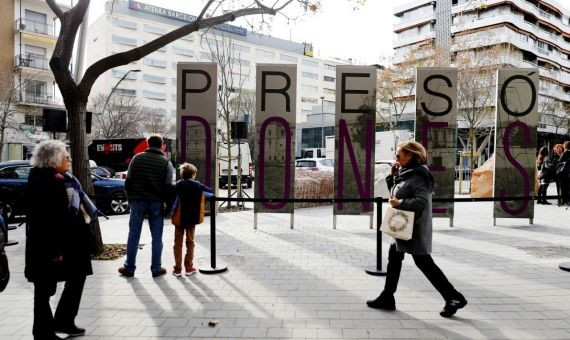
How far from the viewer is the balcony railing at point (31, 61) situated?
36.1 metres

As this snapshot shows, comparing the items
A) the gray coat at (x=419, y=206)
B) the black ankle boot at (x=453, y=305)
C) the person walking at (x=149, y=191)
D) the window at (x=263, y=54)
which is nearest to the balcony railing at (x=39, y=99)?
the person walking at (x=149, y=191)

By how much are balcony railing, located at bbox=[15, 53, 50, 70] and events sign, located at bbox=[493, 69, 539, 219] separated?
36905 millimetres

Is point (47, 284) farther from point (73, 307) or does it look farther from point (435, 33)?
point (435, 33)

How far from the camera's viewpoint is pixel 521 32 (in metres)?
50.7

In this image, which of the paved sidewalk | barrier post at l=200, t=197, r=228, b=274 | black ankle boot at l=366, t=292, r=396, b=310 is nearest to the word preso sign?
the paved sidewalk

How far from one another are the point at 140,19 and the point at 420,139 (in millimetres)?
66310

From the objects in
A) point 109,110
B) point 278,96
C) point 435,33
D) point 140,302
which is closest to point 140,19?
point 109,110

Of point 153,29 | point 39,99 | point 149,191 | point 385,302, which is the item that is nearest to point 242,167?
point 149,191

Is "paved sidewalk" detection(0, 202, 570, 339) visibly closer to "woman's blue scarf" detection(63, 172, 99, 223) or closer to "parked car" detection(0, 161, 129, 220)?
"woman's blue scarf" detection(63, 172, 99, 223)

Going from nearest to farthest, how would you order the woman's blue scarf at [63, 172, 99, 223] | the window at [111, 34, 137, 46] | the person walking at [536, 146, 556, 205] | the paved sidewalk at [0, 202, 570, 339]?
1. the woman's blue scarf at [63, 172, 99, 223]
2. the paved sidewalk at [0, 202, 570, 339]
3. the person walking at [536, 146, 556, 205]
4. the window at [111, 34, 137, 46]

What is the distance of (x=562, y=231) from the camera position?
9.55 metres

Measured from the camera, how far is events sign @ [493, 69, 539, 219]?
9719 mm

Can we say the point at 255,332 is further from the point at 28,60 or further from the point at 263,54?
the point at 263,54

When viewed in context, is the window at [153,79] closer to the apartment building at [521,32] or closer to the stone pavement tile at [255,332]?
the apartment building at [521,32]
